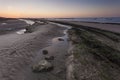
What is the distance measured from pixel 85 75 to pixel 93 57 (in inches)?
152

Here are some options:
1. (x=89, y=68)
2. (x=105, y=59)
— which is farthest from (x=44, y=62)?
(x=105, y=59)

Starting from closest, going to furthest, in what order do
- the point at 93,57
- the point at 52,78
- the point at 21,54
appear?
1. the point at 52,78
2. the point at 93,57
3. the point at 21,54

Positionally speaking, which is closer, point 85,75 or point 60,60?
point 85,75

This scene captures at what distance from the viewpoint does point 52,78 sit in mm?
10359

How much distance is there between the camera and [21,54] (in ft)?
53.4

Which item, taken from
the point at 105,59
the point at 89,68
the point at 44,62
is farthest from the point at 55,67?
Result: the point at 105,59

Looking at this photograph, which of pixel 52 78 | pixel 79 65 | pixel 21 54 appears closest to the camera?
pixel 52 78

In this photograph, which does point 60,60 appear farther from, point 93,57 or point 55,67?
point 93,57

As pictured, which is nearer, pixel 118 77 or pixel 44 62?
pixel 118 77

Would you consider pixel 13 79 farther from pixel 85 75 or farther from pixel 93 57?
pixel 93 57

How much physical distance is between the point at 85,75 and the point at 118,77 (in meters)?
1.96

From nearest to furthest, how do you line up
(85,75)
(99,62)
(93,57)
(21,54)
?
(85,75)
(99,62)
(93,57)
(21,54)

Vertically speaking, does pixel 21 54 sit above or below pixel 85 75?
below

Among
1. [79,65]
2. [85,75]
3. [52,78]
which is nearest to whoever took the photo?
[85,75]
